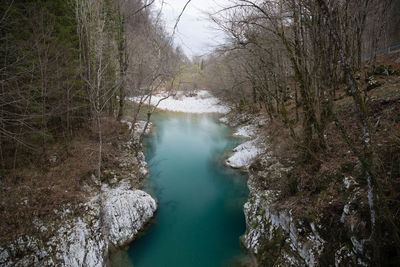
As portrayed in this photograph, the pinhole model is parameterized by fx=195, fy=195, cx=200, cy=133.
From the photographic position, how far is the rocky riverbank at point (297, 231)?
11.6 ft

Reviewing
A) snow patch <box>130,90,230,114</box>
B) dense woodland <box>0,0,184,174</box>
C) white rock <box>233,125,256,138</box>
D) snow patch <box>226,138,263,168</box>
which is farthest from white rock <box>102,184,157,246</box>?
snow patch <box>130,90,230,114</box>

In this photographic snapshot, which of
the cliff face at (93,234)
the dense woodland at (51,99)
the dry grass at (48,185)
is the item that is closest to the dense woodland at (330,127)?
the dense woodland at (51,99)

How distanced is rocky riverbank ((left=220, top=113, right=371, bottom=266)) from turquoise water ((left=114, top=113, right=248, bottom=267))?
95 cm

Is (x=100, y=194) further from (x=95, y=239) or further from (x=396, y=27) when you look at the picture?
(x=396, y=27)

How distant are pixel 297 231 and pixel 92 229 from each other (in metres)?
5.76

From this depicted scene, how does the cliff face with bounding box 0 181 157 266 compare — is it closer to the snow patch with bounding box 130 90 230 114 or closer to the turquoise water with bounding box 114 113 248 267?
the turquoise water with bounding box 114 113 248 267

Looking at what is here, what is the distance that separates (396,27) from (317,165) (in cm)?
2727

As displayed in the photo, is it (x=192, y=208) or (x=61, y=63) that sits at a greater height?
(x=61, y=63)

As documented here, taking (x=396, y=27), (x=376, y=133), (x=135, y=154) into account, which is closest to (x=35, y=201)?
(x=135, y=154)

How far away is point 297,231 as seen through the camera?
4.60 meters

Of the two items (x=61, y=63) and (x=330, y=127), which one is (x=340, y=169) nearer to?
(x=330, y=127)

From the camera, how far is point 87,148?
8.72 meters

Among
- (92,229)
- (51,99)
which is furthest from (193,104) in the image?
(92,229)

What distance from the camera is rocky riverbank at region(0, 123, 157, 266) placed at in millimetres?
4781
